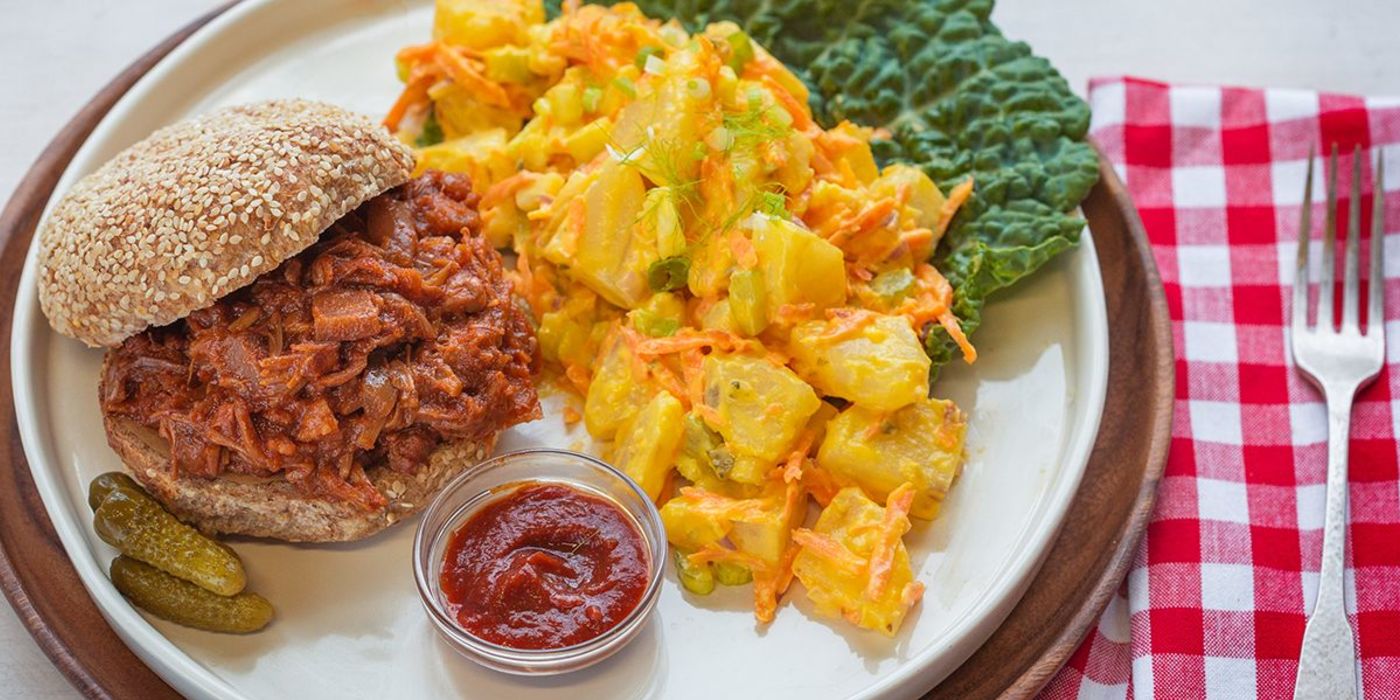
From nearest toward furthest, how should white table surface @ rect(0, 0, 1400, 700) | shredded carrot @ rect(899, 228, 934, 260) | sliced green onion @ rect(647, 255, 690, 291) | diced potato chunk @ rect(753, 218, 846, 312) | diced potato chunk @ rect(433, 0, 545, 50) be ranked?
diced potato chunk @ rect(753, 218, 846, 312) < sliced green onion @ rect(647, 255, 690, 291) < shredded carrot @ rect(899, 228, 934, 260) < diced potato chunk @ rect(433, 0, 545, 50) < white table surface @ rect(0, 0, 1400, 700)

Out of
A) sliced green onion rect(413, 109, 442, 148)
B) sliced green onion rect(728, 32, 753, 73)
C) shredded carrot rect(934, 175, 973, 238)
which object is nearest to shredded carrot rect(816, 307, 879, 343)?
shredded carrot rect(934, 175, 973, 238)

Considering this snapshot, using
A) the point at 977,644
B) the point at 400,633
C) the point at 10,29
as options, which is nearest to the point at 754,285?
the point at 977,644

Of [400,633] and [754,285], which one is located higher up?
[754,285]

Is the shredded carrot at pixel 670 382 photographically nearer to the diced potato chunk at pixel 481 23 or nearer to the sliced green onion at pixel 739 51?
the sliced green onion at pixel 739 51

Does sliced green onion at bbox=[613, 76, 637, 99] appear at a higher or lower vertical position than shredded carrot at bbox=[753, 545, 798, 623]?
higher

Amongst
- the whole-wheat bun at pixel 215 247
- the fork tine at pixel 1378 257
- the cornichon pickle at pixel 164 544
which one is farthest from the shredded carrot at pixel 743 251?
the fork tine at pixel 1378 257

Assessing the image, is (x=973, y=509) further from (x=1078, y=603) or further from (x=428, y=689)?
Answer: (x=428, y=689)

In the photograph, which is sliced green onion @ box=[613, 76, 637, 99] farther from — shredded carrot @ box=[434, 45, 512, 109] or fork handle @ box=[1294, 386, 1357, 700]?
fork handle @ box=[1294, 386, 1357, 700]
